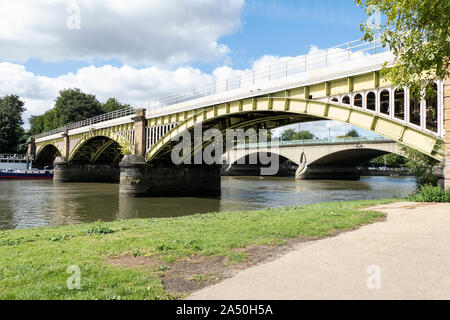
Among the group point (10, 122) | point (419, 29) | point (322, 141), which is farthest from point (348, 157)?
point (10, 122)

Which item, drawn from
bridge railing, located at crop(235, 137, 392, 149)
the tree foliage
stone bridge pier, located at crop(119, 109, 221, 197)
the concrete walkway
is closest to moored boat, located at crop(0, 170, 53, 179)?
stone bridge pier, located at crop(119, 109, 221, 197)

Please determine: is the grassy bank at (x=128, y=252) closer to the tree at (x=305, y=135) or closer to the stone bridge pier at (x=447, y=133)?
the stone bridge pier at (x=447, y=133)

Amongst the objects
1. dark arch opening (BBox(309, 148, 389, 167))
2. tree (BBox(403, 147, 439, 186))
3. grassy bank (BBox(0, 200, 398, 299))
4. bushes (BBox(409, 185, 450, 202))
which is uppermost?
dark arch opening (BBox(309, 148, 389, 167))

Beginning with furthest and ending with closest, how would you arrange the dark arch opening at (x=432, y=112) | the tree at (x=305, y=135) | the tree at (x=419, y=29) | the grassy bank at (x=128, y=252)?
1. the tree at (x=305, y=135)
2. the dark arch opening at (x=432, y=112)
3. the tree at (x=419, y=29)
4. the grassy bank at (x=128, y=252)

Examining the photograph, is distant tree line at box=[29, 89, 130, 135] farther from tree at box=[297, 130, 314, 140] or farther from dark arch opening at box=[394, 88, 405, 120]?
dark arch opening at box=[394, 88, 405, 120]

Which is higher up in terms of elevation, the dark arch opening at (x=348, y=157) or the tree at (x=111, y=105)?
the tree at (x=111, y=105)

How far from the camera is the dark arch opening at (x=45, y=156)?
7544 centimetres

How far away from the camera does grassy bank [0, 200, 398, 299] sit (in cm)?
462

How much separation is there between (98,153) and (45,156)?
97.4 feet

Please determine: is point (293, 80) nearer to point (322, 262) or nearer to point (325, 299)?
point (322, 262)

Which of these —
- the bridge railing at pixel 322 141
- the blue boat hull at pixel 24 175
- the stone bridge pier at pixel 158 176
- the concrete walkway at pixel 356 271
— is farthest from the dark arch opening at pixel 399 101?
the blue boat hull at pixel 24 175

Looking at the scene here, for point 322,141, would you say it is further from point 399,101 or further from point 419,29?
point 419,29

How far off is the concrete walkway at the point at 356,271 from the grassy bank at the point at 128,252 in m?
0.74

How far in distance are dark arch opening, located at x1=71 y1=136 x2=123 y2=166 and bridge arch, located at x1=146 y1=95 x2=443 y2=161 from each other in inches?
1131
